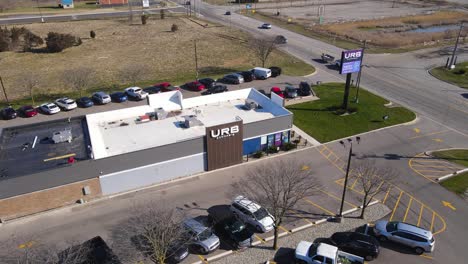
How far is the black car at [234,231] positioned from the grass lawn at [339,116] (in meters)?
20.1

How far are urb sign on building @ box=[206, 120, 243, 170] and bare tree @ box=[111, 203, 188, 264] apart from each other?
38.4ft

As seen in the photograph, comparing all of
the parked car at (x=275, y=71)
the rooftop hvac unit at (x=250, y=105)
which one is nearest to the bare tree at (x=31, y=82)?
the rooftop hvac unit at (x=250, y=105)

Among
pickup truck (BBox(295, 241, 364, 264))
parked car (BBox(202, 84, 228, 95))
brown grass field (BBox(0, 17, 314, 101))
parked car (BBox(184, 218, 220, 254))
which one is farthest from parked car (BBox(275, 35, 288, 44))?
pickup truck (BBox(295, 241, 364, 264))

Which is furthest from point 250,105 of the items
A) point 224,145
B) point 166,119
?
point 166,119

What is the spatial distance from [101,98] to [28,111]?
33.1 ft

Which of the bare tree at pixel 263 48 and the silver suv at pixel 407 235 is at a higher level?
the bare tree at pixel 263 48

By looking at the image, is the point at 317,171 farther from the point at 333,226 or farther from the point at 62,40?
the point at 62,40

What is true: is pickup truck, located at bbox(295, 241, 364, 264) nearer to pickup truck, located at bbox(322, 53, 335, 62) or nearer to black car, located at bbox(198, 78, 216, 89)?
black car, located at bbox(198, 78, 216, 89)

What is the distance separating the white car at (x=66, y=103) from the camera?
53375mm

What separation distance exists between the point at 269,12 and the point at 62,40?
71487 millimetres

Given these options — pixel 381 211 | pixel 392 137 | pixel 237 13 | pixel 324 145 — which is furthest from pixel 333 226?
pixel 237 13

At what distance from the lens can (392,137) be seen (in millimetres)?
46500

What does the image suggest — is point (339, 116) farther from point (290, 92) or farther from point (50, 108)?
point (50, 108)

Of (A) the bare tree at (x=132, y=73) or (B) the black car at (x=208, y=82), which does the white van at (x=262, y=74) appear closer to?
(B) the black car at (x=208, y=82)
